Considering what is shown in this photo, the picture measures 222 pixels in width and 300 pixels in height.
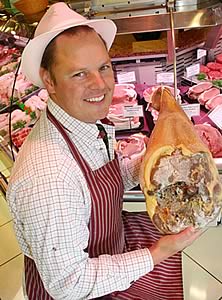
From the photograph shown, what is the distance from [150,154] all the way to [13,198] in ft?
1.35

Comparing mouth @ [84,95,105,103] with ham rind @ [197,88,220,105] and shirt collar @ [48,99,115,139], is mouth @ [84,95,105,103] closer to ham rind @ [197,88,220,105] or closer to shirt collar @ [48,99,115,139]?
shirt collar @ [48,99,115,139]

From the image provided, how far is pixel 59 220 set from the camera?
102 cm

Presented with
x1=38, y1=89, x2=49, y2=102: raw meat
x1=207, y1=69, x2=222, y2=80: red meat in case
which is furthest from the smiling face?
x1=207, y1=69, x2=222, y2=80: red meat in case

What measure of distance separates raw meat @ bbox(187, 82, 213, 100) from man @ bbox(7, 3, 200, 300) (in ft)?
4.10

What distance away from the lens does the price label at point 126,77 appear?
8.21 ft

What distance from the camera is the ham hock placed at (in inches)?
39.3

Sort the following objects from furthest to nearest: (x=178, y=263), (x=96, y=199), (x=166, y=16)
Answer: (x=166, y=16) < (x=178, y=263) < (x=96, y=199)

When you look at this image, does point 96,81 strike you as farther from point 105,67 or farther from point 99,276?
point 99,276

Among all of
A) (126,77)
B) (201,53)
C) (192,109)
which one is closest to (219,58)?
(201,53)

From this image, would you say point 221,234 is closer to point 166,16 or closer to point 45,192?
point 166,16

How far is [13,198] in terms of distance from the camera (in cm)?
108

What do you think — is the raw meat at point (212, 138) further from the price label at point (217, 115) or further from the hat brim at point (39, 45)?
the hat brim at point (39, 45)

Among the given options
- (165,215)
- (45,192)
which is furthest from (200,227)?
(45,192)

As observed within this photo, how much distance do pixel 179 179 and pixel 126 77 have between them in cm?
160
